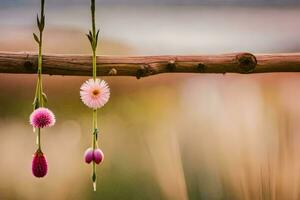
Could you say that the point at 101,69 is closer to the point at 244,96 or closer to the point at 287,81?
the point at 244,96

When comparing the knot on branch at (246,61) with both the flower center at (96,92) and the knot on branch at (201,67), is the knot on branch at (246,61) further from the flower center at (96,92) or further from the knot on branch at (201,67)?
the flower center at (96,92)

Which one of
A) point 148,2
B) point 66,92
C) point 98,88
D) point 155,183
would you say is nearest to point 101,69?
point 98,88

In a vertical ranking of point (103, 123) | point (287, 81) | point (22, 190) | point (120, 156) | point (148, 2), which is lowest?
point (22, 190)

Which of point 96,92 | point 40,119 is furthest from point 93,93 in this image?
point 40,119

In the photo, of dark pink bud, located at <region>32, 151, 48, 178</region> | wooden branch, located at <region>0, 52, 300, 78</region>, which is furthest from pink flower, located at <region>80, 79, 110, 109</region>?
dark pink bud, located at <region>32, 151, 48, 178</region>

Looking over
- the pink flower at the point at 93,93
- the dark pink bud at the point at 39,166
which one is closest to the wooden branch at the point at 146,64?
the pink flower at the point at 93,93

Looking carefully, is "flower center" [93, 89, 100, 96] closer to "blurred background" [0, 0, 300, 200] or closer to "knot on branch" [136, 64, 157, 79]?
"knot on branch" [136, 64, 157, 79]
